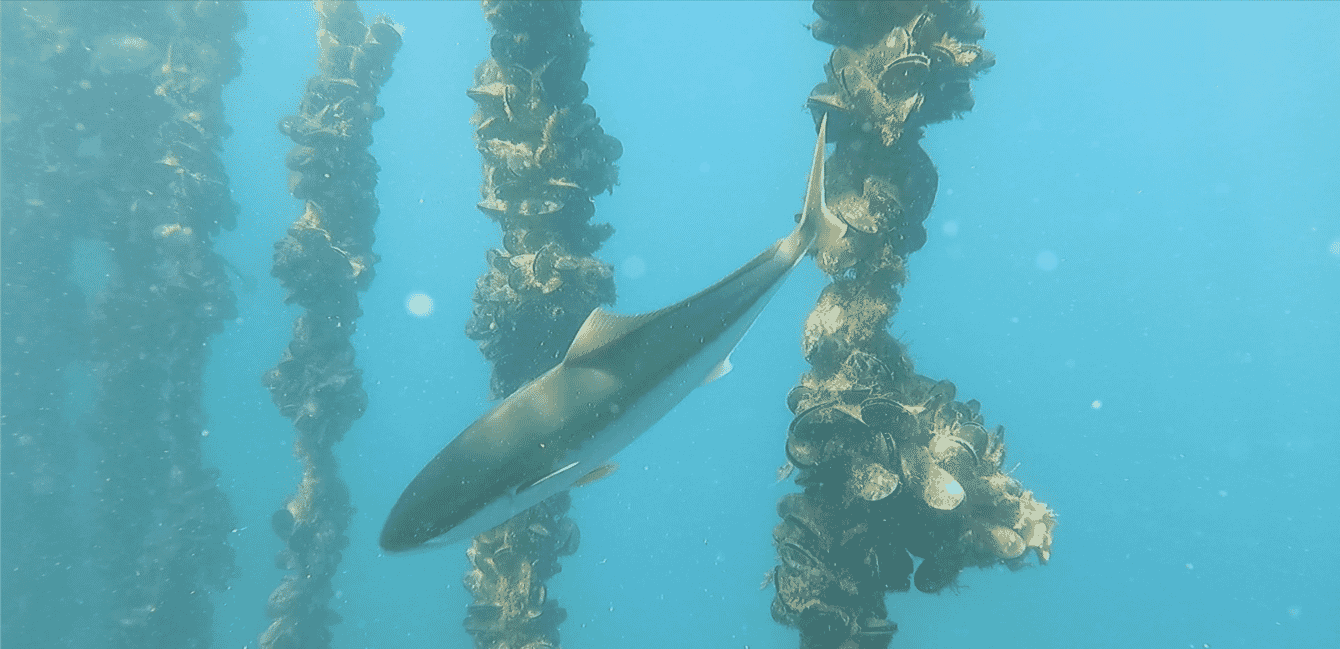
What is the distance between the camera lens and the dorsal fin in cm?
240

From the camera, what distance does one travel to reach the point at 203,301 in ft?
35.9

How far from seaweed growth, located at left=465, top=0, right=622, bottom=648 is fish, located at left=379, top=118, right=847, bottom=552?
2.59 meters

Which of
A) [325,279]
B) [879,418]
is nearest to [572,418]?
[879,418]

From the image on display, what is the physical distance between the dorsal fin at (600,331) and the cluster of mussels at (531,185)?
8.32ft

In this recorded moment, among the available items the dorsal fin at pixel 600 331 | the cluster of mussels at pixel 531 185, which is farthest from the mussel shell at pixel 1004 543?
the cluster of mussels at pixel 531 185

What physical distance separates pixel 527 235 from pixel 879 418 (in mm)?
3252

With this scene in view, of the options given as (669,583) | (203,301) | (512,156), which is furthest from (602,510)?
(512,156)

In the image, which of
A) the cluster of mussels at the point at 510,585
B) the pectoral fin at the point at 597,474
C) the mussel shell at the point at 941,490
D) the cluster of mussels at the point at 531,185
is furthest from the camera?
the cluster of mussels at the point at 510,585

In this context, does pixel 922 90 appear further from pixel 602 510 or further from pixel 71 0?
pixel 602 510

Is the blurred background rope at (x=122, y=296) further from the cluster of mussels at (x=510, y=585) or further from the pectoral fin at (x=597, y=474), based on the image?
the pectoral fin at (x=597, y=474)

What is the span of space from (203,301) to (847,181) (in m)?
12.3

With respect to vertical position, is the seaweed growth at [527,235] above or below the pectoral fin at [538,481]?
above

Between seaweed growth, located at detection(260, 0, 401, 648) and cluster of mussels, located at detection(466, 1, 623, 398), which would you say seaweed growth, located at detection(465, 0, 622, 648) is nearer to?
cluster of mussels, located at detection(466, 1, 623, 398)

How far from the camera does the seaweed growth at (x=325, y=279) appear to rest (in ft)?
27.9
